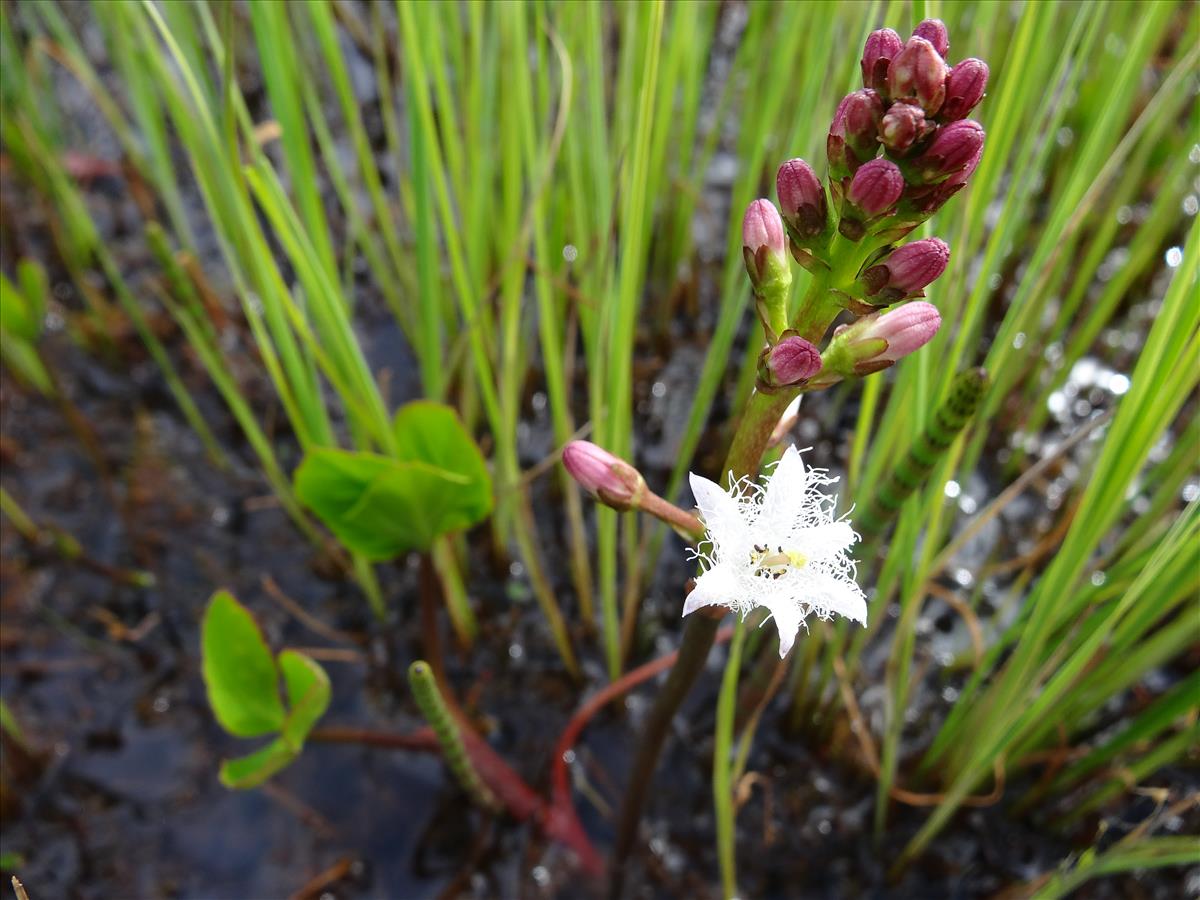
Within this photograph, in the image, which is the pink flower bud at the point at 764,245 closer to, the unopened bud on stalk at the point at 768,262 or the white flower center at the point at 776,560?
the unopened bud on stalk at the point at 768,262

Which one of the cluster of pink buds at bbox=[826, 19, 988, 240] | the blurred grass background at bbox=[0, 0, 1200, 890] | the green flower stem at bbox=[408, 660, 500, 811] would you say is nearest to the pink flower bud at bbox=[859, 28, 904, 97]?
→ the cluster of pink buds at bbox=[826, 19, 988, 240]

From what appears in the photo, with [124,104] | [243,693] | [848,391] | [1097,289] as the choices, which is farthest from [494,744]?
[124,104]

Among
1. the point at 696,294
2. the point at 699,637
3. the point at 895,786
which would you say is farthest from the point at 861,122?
the point at 696,294

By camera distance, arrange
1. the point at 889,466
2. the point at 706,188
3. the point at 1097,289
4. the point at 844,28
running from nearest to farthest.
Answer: the point at 889,466 < the point at 844,28 < the point at 1097,289 < the point at 706,188

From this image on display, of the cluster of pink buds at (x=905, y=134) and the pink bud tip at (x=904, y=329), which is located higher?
the cluster of pink buds at (x=905, y=134)

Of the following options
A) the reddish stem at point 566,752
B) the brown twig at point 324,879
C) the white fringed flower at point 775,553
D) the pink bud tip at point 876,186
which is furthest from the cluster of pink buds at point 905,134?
the brown twig at point 324,879

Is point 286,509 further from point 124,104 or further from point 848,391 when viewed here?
point 124,104

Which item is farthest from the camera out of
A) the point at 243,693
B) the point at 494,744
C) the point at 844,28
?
the point at 844,28

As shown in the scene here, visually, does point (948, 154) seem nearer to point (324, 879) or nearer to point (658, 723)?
point (658, 723)
